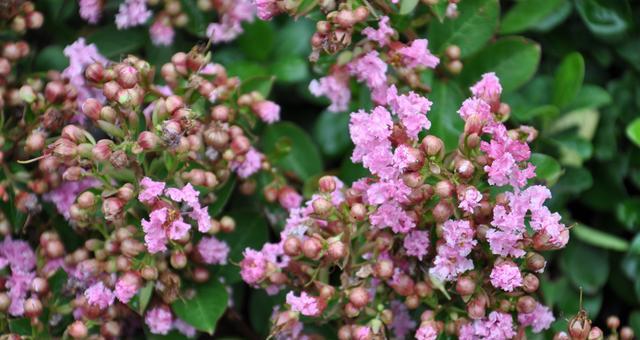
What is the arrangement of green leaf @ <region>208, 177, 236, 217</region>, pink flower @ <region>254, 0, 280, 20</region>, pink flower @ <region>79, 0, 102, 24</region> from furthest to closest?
pink flower @ <region>79, 0, 102, 24</region>, green leaf @ <region>208, 177, 236, 217</region>, pink flower @ <region>254, 0, 280, 20</region>

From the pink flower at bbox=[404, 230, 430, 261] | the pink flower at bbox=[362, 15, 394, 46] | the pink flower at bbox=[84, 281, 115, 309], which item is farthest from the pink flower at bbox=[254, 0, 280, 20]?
the pink flower at bbox=[84, 281, 115, 309]

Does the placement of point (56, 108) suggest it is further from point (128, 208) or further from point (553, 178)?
point (553, 178)

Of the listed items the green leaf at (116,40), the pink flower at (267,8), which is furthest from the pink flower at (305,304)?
the green leaf at (116,40)

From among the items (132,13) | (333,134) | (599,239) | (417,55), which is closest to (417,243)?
(417,55)

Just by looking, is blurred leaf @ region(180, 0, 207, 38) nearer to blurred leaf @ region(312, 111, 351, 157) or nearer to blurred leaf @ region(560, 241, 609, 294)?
blurred leaf @ region(312, 111, 351, 157)

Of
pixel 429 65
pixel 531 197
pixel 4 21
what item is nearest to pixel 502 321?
pixel 531 197

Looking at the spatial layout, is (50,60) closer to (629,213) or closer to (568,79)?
(568,79)

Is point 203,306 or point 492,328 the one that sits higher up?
point 492,328
